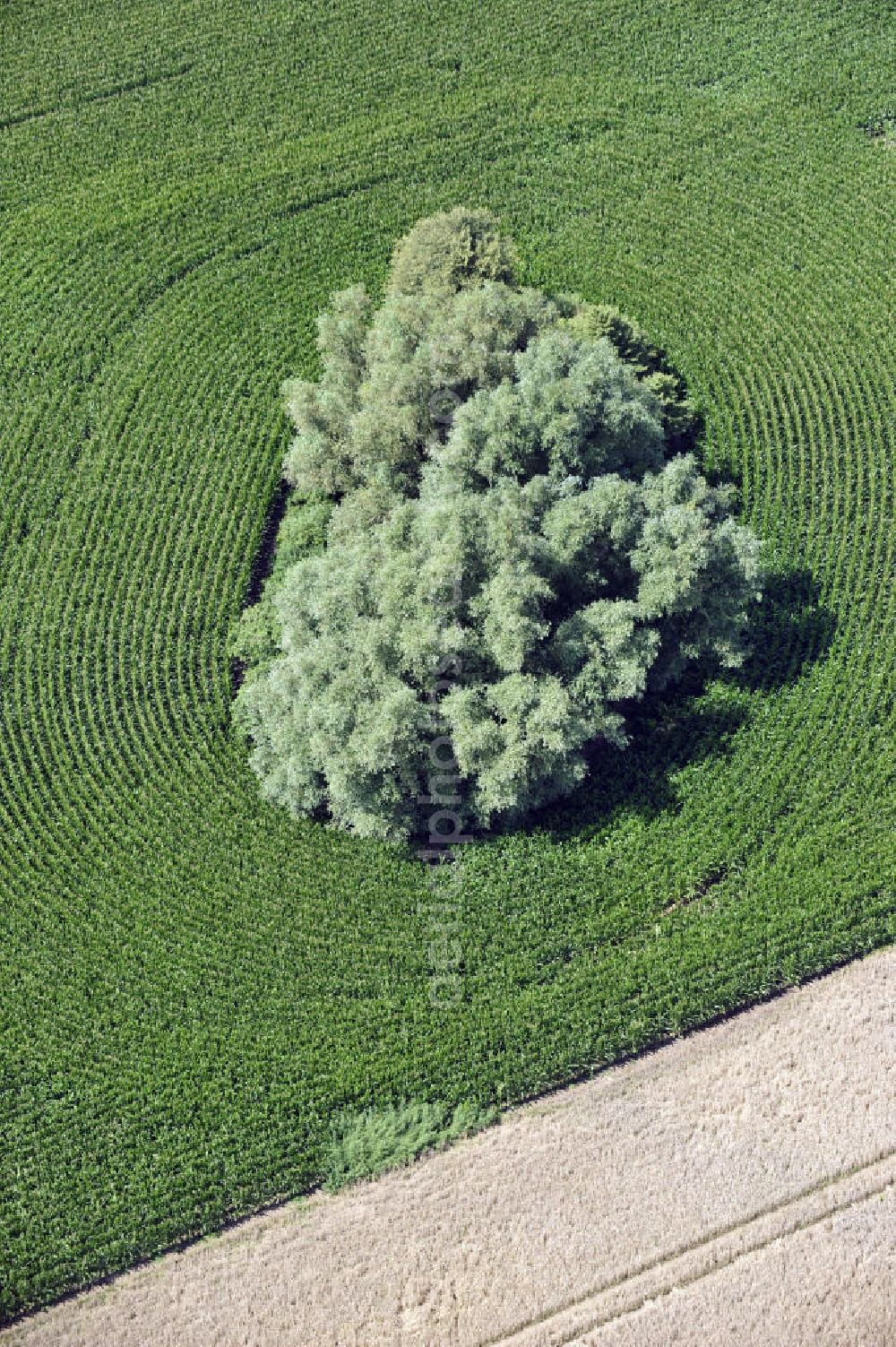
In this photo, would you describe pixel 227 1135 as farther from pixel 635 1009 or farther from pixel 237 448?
pixel 237 448

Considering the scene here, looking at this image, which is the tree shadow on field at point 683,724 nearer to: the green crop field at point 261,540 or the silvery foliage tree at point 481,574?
the green crop field at point 261,540

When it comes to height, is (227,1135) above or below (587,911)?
below

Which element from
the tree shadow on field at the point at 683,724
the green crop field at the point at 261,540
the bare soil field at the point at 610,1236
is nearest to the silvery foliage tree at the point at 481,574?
the tree shadow on field at the point at 683,724

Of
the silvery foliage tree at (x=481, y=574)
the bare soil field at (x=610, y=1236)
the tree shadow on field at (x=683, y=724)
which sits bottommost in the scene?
the bare soil field at (x=610, y=1236)

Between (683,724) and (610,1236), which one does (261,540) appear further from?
(610,1236)

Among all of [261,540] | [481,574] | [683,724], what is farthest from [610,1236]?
[261,540]

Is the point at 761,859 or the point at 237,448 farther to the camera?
the point at 237,448

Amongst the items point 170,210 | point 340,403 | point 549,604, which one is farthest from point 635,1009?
point 170,210
